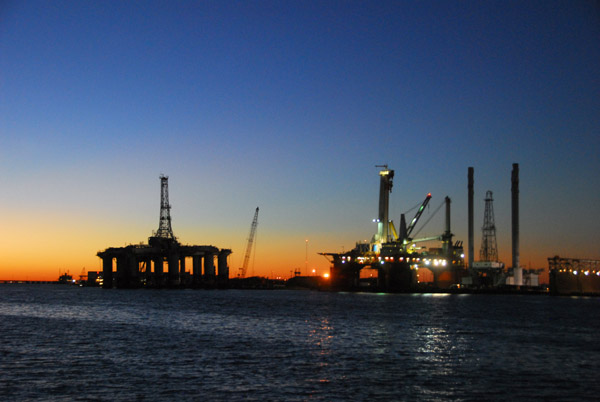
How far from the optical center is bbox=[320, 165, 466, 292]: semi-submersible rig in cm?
17725

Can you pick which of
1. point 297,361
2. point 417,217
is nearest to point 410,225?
point 417,217

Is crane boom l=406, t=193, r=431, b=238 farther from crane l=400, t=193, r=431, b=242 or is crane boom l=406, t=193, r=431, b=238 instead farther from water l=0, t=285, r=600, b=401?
water l=0, t=285, r=600, b=401

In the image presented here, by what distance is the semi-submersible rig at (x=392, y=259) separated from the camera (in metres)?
177

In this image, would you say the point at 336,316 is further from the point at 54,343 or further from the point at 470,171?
the point at 470,171

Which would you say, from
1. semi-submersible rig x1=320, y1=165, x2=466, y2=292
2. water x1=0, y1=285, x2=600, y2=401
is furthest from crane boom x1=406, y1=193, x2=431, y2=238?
water x1=0, y1=285, x2=600, y2=401

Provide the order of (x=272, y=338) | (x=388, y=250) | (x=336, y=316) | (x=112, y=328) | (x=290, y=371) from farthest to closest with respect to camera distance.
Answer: (x=388, y=250)
(x=336, y=316)
(x=112, y=328)
(x=272, y=338)
(x=290, y=371)

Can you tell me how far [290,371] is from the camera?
36.1 metres

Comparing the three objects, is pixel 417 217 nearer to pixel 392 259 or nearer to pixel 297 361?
pixel 392 259

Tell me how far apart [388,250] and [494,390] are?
14747 cm

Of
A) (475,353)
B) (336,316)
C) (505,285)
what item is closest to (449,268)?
(505,285)

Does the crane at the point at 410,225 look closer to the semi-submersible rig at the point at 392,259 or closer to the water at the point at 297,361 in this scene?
the semi-submersible rig at the point at 392,259

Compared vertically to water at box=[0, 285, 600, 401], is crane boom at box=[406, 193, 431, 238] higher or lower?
higher

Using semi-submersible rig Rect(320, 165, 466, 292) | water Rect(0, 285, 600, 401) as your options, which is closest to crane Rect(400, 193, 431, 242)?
semi-submersible rig Rect(320, 165, 466, 292)

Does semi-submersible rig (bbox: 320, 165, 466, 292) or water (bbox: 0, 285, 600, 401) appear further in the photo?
semi-submersible rig (bbox: 320, 165, 466, 292)
